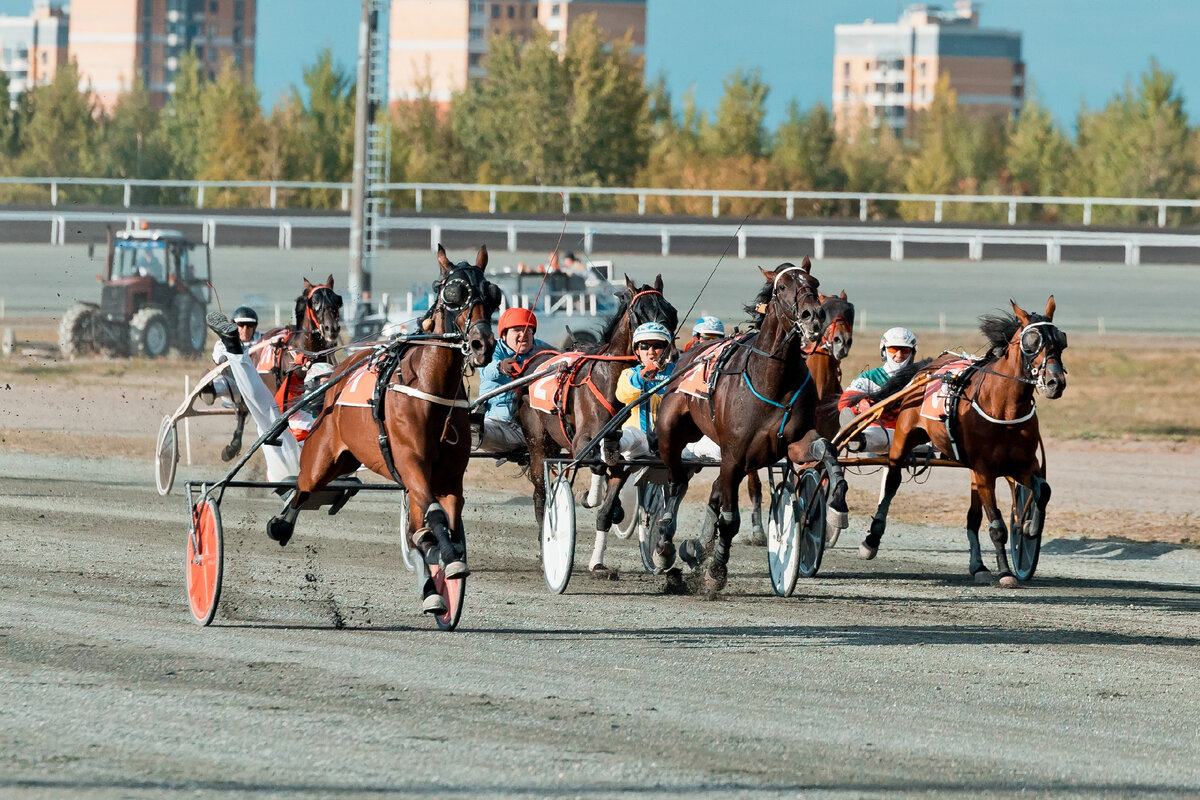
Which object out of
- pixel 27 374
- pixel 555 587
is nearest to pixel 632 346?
pixel 555 587

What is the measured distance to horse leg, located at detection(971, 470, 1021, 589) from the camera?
34.5 ft

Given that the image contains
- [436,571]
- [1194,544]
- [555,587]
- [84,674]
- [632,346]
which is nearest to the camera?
[84,674]

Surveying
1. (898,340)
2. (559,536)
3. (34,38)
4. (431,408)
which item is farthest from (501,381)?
(34,38)

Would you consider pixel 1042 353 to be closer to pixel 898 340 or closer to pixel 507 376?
pixel 898 340

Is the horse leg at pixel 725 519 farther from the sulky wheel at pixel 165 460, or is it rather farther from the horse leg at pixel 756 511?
the sulky wheel at pixel 165 460

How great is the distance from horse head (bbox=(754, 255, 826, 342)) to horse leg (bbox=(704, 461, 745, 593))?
848 millimetres

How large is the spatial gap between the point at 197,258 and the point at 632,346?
20393 millimetres

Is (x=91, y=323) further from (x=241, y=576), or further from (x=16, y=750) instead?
(x=16, y=750)

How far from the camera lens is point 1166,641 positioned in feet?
28.3

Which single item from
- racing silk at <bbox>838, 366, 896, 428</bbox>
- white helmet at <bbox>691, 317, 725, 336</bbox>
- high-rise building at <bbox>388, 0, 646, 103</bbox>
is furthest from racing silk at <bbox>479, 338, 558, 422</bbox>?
high-rise building at <bbox>388, 0, 646, 103</bbox>

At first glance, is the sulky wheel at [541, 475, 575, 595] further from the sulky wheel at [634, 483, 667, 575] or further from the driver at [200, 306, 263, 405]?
the driver at [200, 306, 263, 405]

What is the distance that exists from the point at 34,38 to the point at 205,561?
121m

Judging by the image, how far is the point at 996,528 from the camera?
Answer: 1060cm

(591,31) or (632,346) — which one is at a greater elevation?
(591,31)
